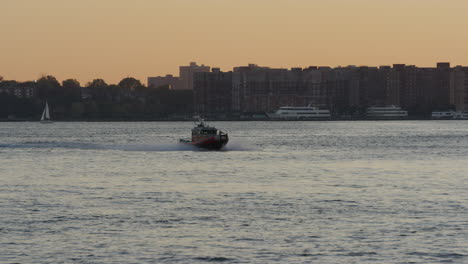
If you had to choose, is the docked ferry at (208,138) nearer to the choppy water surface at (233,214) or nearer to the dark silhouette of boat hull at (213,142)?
the dark silhouette of boat hull at (213,142)

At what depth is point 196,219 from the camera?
138 feet

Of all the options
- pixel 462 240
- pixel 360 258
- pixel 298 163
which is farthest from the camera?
pixel 298 163

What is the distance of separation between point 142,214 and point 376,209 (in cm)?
1085

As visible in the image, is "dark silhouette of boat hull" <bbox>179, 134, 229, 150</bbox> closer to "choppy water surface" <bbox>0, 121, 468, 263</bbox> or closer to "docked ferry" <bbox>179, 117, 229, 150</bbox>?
"docked ferry" <bbox>179, 117, 229, 150</bbox>

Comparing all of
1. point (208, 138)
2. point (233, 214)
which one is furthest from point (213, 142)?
point (233, 214)

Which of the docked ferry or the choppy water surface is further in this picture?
the docked ferry

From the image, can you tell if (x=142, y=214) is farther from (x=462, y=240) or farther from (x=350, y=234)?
(x=462, y=240)

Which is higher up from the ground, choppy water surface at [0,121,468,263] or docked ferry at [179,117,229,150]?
docked ferry at [179,117,229,150]

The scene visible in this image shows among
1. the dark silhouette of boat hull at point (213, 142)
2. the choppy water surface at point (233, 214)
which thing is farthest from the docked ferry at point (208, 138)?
the choppy water surface at point (233, 214)

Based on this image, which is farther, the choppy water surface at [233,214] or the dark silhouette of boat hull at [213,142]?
the dark silhouette of boat hull at [213,142]

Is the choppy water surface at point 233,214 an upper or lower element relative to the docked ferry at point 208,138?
lower

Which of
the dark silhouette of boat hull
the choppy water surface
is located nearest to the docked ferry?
the dark silhouette of boat hull

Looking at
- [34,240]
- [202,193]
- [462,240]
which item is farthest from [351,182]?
[34,240]

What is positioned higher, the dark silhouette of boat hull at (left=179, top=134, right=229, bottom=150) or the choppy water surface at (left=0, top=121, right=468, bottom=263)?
the dark silhouette of boat hull at (left=179, top=134, right=229, bottom=150)
